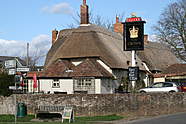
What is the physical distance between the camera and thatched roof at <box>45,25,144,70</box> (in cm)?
4588

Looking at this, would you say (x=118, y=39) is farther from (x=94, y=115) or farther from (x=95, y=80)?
(x=94, y=115)

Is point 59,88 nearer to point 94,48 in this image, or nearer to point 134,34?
point 94,48

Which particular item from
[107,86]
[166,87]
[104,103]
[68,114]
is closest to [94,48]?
[107,86]

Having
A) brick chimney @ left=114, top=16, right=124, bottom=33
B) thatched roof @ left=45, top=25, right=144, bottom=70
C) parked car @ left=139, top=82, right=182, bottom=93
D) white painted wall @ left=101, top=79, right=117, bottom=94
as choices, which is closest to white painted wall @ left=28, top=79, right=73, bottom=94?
white painted wall @ left=101, top=79, right=117, bottom=94

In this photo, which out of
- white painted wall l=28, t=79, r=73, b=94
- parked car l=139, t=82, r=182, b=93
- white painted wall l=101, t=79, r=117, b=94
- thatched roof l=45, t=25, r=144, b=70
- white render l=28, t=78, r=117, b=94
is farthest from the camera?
thatched roof l=45, t=25, r=144, b=70

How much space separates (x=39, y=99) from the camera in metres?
29.5

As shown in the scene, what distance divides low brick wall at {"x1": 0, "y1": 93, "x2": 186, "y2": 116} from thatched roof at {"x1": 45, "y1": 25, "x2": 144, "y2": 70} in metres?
15.5

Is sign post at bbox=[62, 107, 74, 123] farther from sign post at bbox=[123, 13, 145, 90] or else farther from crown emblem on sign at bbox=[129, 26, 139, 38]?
crown emblem on sign at bbox=[129, 26, 139, 38]

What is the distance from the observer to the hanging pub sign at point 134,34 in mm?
37844

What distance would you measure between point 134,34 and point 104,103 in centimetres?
1196

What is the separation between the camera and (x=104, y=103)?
2797 centimetres

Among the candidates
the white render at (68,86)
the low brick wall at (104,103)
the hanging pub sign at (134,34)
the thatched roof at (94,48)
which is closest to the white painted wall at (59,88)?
the white render at (68,86)

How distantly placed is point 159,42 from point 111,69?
69.9 feet

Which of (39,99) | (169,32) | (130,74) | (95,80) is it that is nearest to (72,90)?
(95,80)
